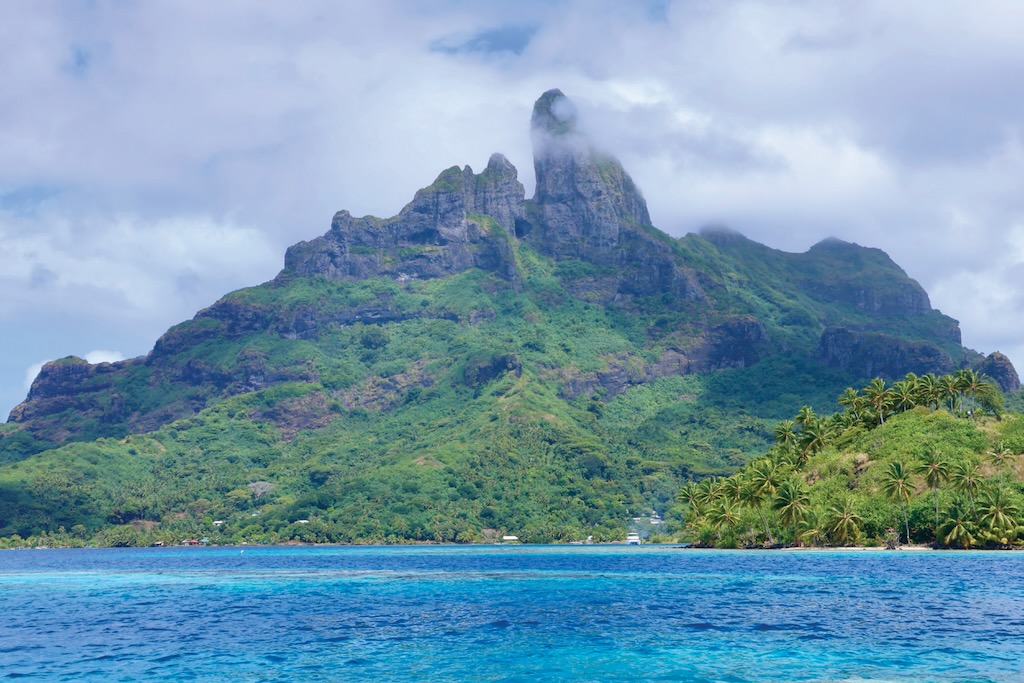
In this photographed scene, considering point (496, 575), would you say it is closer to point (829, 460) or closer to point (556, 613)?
point (556, 613)

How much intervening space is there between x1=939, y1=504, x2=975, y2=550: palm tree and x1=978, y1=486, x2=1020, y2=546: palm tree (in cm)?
220

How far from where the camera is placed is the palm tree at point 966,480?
13375cm

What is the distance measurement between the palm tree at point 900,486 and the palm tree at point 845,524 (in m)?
6.82

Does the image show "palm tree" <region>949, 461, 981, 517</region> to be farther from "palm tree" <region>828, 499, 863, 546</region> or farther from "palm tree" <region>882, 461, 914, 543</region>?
"palm tree" <region>828, 499, 863, 546</region>

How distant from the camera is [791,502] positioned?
497ft

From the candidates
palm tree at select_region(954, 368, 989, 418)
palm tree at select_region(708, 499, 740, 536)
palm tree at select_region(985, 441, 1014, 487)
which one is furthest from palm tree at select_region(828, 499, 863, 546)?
palm tree at select_region(954, 368, 989, 418)

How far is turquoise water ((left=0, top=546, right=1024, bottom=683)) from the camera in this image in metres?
43.3

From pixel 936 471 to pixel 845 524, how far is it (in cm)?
1687

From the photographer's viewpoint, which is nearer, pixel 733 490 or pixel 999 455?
pixel 999 455

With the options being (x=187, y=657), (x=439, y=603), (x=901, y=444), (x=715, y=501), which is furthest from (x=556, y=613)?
(x=715, y=501)

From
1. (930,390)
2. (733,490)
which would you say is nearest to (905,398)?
(930,390)

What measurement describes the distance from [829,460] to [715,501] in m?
25.5

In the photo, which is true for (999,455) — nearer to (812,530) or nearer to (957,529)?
(957,529)

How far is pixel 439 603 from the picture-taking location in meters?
76.8
